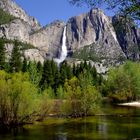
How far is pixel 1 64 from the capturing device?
9250 centimetres

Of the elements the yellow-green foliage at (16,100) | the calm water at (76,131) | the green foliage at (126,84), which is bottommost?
the calm water at (76,131)

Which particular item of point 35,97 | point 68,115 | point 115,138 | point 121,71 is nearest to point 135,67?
point 121,71

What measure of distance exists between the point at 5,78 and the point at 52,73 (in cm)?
6221

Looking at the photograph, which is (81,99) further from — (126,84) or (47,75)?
(47,75)

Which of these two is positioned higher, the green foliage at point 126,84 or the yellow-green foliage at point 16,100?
the green foliage at point 126,84

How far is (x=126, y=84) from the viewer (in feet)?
344

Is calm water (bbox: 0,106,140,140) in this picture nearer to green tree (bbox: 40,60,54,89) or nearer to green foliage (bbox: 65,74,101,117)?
green foliage (bbox: 65,74,101,117)

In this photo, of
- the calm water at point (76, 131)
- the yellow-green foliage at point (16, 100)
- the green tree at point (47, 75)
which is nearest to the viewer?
the calm water at point (76, 131)

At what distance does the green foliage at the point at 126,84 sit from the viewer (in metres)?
104

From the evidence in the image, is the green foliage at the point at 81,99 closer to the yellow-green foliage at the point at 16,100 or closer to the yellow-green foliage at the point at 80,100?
→ the yellow-green foliage at the point at 80,100

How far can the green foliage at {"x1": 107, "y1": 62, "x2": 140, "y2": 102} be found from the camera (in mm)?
104250

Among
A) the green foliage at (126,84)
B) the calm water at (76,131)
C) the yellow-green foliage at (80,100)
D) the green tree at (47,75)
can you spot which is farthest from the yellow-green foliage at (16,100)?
the green foliage at (126,84)

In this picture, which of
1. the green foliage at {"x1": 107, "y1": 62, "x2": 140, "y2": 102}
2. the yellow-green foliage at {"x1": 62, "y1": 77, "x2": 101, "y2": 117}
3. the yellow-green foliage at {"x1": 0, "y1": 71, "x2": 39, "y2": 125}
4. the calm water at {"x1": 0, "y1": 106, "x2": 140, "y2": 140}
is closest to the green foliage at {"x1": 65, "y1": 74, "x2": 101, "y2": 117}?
the yellow-green foliage at {"x1": 62, "y1": 77, "x2": 101, "y2": 117}

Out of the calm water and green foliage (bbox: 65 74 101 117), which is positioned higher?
green foliage (bbox: 65 74 101 117)
